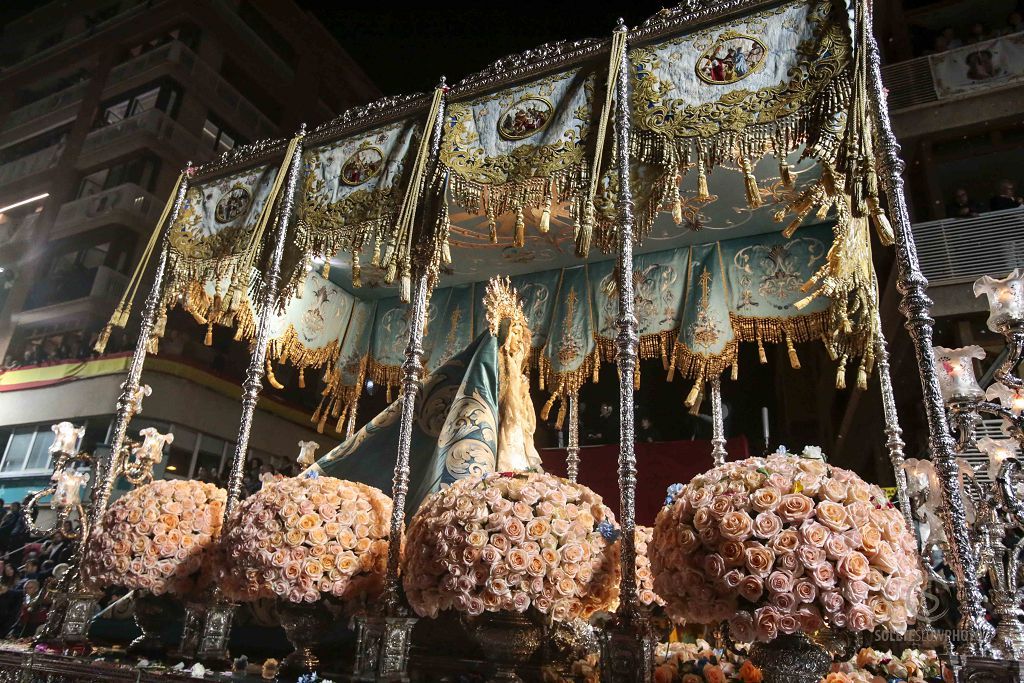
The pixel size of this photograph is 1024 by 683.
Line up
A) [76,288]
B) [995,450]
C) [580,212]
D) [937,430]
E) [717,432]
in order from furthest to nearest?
[76,288] < [717,432] < [580,212] < [995,450] < [937,430]

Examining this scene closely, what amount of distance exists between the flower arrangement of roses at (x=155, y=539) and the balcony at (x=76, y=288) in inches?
289

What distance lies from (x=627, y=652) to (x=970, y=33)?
1285 cm

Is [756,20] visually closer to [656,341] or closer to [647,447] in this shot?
[656,341]

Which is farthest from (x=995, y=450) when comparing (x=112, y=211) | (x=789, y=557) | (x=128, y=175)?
(x=128, y=175)

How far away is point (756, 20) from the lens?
293cm

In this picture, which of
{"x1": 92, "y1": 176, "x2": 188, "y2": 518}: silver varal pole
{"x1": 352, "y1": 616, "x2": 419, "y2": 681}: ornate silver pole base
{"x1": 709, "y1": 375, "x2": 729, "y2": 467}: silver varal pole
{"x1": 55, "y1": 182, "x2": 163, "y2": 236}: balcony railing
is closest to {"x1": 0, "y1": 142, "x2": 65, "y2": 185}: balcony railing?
{"x1": 55, "y1": 182, "x2": 163, "y2": 236}: balcony railing

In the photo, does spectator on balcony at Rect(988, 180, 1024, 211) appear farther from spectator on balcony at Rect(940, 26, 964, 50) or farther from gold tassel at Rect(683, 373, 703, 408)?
gold tassel at Rect(683, 373, 703, 408)

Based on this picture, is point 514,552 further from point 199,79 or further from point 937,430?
point 199,79

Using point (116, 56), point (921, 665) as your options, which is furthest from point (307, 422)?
point (116, 56)

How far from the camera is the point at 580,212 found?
10.1ft

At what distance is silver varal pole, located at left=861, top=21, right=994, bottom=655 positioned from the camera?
1.73 meters

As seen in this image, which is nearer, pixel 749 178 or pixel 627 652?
pixel 627 652

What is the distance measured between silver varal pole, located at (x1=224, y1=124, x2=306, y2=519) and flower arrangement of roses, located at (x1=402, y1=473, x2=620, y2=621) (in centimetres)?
144

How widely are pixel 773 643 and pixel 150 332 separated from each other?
14.5ft
